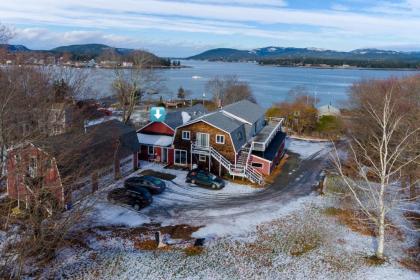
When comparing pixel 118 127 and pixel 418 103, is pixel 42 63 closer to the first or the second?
pixel 118 127

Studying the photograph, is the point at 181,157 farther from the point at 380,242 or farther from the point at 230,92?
the point at 230,92

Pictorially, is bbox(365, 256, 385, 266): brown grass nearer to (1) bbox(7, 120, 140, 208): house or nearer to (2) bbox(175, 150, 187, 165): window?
(1) bbox(7, 120, 140, 208): house

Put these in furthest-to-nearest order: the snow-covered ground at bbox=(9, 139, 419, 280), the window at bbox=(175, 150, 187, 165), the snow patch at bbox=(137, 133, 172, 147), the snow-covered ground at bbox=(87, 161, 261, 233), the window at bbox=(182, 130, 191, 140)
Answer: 1. the snow patch at bbox=(137, 133, 172, 147)
2. the window at bbox=(175, 150, 187, 165)
3. the window at bbox=(182, 130, 191, 140)
4. the snow-covered ground at bbox=(87, 161, 261, 233)
5. the snow-covered ground at bbox=(9, 139, 419, 280)

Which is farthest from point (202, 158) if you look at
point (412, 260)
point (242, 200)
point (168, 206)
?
point (412, 260)

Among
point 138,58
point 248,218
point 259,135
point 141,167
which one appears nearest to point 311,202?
point 248,218

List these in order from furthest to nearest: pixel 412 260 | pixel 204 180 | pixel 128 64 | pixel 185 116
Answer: pixel 128 64 → pixel 185 116 → pixel 204 180 → pixel 412 260

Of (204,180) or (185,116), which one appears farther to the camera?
(185,116)

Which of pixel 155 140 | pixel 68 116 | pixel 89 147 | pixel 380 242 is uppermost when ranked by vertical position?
pixel 68 116

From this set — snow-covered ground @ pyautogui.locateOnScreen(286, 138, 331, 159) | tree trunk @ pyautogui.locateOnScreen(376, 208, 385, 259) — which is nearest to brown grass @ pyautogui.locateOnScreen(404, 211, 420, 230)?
tree trunk @ pyautogui.locateOnScreen(376, 208, 385, 259)
